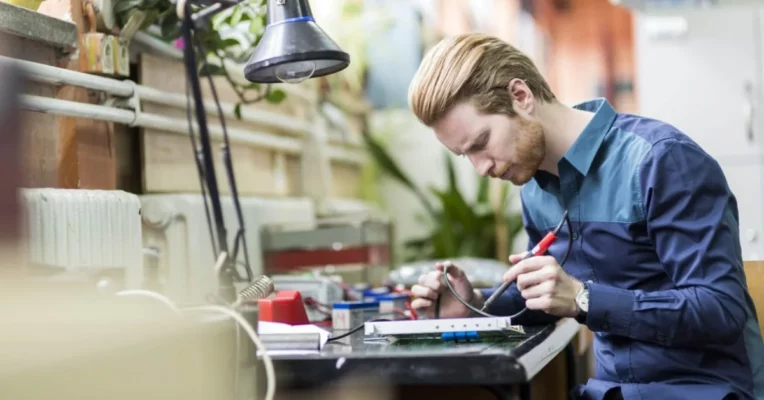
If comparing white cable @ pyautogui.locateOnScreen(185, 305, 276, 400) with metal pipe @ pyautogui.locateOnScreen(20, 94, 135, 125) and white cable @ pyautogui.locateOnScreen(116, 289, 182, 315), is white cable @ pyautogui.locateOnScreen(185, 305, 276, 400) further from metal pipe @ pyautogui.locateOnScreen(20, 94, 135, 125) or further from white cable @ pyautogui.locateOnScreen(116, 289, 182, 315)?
metal pipe @ pyautogui.locateOnScreen(20, 94, 135, 125)

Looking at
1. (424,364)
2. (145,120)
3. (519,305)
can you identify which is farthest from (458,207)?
(424,364)

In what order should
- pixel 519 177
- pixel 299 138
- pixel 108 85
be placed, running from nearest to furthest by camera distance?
pixel 519 177
pixel 108 85
pixel 299 138

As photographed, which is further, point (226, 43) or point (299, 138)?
point (299, 138)

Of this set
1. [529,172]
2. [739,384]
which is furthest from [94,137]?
[739,384]

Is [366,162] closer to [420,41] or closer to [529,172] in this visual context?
[420,41]

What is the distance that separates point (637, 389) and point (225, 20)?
1.27 metres

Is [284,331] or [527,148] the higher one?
[527,148]

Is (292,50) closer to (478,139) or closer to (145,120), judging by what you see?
(478,139)

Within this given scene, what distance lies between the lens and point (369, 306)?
1.81 metres

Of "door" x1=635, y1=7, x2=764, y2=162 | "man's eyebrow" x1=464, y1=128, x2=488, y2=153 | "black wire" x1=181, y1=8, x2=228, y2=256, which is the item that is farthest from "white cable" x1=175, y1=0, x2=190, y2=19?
"door" x1=635, y1=7, x2=764, y2=162

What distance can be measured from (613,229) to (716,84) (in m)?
2.00

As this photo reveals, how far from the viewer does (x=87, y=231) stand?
1.67 m

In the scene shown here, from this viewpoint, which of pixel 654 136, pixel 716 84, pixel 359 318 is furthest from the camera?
pixel 716 84

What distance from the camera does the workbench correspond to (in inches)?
45.1
